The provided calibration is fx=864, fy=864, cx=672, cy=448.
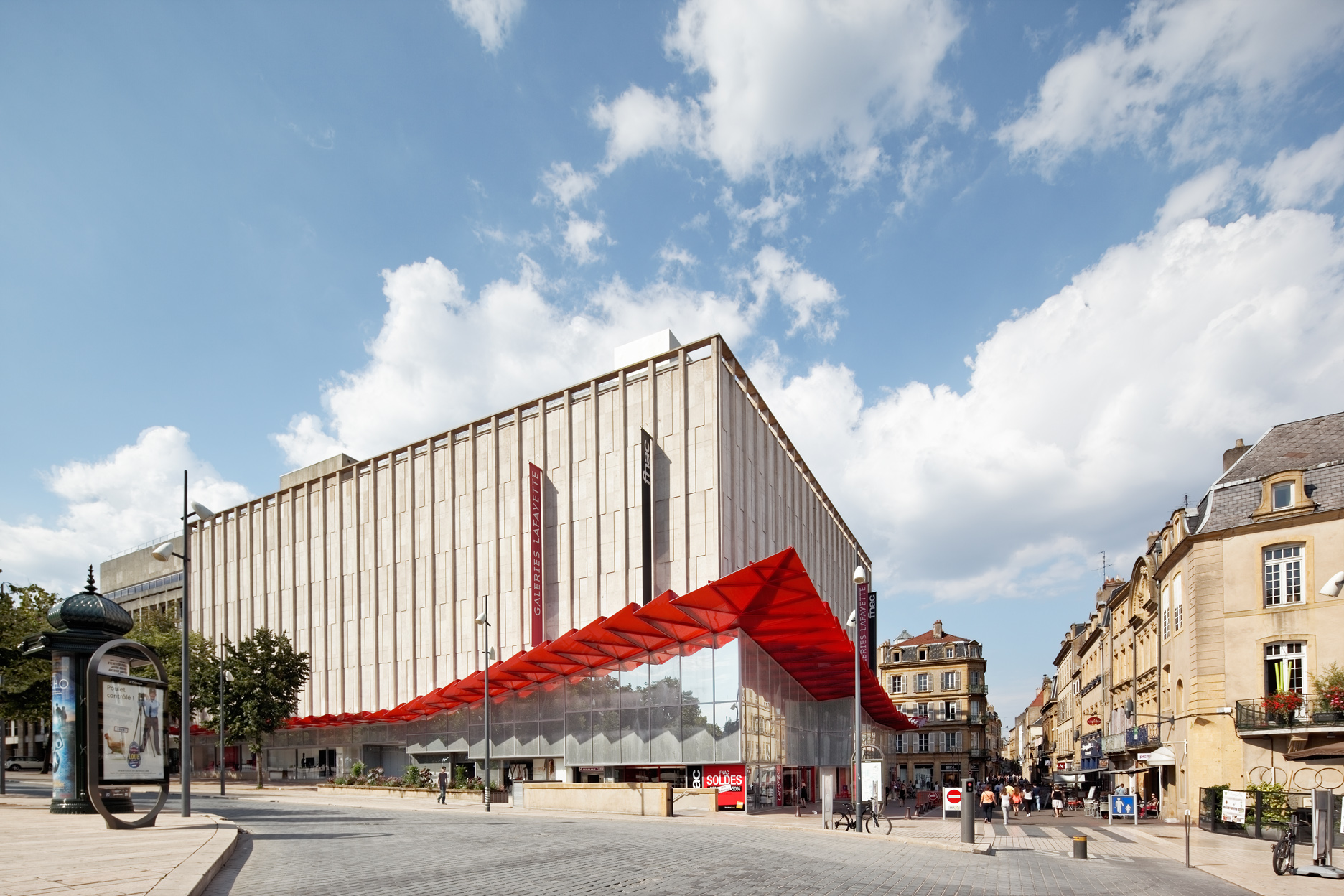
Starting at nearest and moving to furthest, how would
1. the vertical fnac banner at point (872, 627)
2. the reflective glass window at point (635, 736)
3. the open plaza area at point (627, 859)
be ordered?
the open plaza area at point (627, 859) < the reflective glass window at point (635, 736) < the vertical fnac banner at point (872, 627)

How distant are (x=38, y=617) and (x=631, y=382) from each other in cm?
2686

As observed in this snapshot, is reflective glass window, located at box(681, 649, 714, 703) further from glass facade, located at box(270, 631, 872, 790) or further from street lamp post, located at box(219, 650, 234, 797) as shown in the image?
street lamp post, located at box(219, 650, 234, 797)

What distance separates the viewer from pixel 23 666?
31.0m

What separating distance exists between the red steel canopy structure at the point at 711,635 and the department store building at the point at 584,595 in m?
0.13

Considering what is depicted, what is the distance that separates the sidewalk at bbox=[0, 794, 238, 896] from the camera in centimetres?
916

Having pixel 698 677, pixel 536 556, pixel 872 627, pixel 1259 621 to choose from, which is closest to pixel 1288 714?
pixel 1259 621

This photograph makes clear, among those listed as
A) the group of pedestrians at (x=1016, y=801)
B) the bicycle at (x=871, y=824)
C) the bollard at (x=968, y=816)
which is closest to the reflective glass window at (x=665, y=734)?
the bicycle at (x=871, y=824)

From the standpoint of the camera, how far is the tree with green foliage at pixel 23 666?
31141 mm

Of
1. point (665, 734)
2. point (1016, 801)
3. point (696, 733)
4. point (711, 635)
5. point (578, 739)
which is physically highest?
point (711, 635)

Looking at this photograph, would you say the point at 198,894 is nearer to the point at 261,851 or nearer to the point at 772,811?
the point at 261,851

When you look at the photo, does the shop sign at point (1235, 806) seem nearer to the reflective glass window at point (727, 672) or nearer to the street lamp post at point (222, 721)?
the reflective glass window at point (727, 672)

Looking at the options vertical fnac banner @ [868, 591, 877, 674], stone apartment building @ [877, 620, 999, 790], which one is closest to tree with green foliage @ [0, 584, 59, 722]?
vertical fnac banner @ [868, 591, 877, 674]

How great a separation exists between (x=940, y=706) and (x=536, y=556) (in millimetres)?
58347

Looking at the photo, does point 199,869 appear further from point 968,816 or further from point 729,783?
point 729,783
